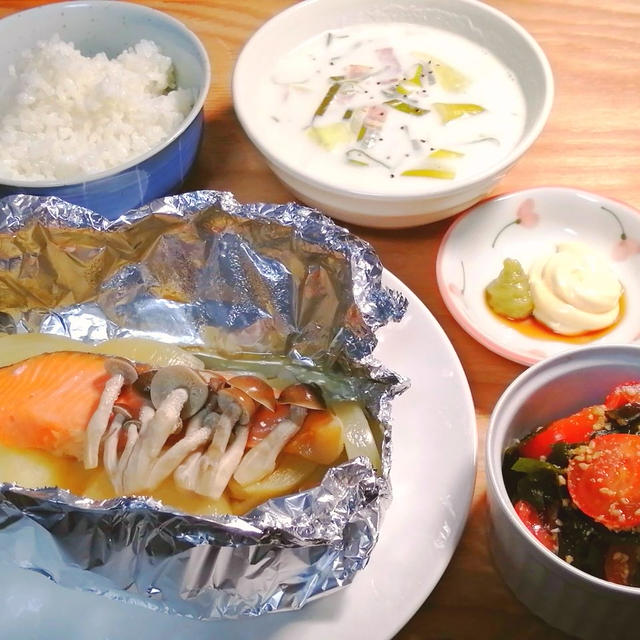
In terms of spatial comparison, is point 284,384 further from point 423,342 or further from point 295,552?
point 295,552

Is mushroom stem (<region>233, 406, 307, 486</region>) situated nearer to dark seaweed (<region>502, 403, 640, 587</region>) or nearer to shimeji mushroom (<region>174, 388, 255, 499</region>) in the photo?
shimeji mushroom (<region>174, 388, 255, 499</region>)

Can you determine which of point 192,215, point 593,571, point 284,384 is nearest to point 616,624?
point 593,571

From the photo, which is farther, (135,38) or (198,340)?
(135,38)

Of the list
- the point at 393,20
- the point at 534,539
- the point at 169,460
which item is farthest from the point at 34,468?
the point at 393,20

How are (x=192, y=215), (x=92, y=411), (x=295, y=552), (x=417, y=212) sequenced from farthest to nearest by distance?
(x=417, y=212) → (x=192, y=215) → (x=92, y=411) → (x=295, y=552)

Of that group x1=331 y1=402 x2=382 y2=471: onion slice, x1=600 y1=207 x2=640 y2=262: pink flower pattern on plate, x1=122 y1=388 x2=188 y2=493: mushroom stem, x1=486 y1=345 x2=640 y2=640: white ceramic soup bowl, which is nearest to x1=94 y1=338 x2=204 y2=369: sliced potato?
x1=122 y1=388 x2=188 y2=493: mushroom stem

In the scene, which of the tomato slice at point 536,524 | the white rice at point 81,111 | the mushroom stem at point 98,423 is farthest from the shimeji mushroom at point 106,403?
the tomato slice at point 536,524

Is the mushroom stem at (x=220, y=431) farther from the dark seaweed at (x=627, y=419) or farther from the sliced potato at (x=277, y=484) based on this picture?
the dark seaweed at (x=627, y=419)

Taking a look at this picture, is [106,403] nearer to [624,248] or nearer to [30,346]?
[30,346]
